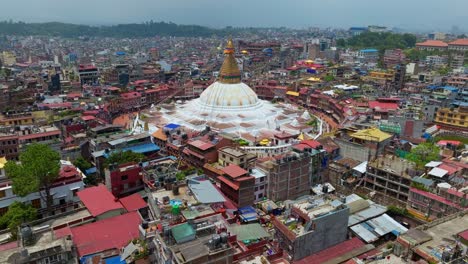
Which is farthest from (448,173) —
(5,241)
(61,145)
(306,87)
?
(306,87)

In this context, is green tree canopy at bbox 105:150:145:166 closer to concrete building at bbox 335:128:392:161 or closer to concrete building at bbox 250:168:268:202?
concrete building at bbox 250:168:268:202

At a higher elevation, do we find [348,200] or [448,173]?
[448,173]

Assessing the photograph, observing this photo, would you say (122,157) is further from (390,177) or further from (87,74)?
(87,74)

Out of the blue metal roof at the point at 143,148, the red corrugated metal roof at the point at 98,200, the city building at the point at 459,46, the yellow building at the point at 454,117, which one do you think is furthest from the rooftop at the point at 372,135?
the city building at the point at 459,46

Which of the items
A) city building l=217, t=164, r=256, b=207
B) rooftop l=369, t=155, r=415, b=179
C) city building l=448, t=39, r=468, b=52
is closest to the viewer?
city building l=217, t=164, r=256, b=207

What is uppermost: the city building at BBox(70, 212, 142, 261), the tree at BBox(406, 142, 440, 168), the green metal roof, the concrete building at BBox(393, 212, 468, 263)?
the green metal roof

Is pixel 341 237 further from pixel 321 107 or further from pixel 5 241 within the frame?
pixel 321 107

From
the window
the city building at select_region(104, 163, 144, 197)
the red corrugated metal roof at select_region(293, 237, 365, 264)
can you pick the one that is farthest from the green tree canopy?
the red corrugated metal roof at select_region(293, 237, 365, 264)

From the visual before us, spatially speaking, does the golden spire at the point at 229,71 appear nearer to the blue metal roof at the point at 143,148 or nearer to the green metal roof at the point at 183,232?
the blue metal roof at the point at 143,148
